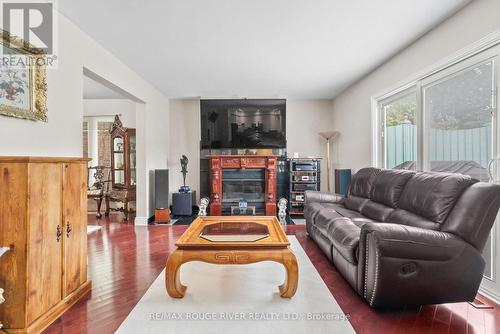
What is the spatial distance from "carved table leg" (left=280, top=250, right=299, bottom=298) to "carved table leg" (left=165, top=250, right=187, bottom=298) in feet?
2.67

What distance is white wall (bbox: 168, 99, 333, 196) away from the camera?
19.1 feet

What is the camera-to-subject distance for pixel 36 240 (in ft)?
5.48

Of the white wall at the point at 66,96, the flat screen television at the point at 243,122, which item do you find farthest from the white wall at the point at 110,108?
the white wall at the point at 66,96

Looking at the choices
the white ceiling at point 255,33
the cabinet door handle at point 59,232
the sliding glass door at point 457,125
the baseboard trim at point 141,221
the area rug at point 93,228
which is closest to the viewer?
the cabinet door handle at point 59,232

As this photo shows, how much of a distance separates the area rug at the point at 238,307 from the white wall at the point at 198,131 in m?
3.52

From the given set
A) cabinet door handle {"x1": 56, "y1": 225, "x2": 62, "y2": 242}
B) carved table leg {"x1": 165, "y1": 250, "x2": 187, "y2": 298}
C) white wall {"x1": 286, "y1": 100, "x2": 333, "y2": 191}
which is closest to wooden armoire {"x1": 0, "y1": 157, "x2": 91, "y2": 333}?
cabinet door handle {"x1": 56, "y1": 225, "x2": 62, "y2": 242}

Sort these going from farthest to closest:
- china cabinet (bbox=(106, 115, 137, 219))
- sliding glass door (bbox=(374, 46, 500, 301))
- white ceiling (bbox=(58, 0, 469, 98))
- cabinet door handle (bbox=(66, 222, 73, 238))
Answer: china cabinet (bbox=(106, 115, 137, 219)), white ceiling (bbox=(58, 0, 469, 98)), sliding glass door (bbox=(374, 46, 500, 301)), cabinet door handle (bbox=(66, 222, 73, 238))

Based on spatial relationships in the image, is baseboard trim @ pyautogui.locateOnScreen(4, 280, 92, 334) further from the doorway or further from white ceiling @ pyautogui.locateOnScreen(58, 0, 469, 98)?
the doorway

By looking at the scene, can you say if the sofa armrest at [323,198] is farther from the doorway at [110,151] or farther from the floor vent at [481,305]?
the doorway at [110,151]

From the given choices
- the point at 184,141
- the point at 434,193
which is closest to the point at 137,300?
the point at 434,193

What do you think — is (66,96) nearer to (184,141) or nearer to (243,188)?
(184,141)

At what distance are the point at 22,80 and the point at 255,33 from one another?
2.19 meters

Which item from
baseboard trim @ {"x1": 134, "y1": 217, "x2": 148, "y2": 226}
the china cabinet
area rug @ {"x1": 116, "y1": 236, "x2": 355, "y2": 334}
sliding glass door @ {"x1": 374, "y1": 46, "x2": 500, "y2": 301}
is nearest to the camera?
area rug @ {"x1": 116, "y1": 236, "x2": 355, "y2": 334}

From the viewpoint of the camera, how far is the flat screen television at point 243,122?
18.0ft
